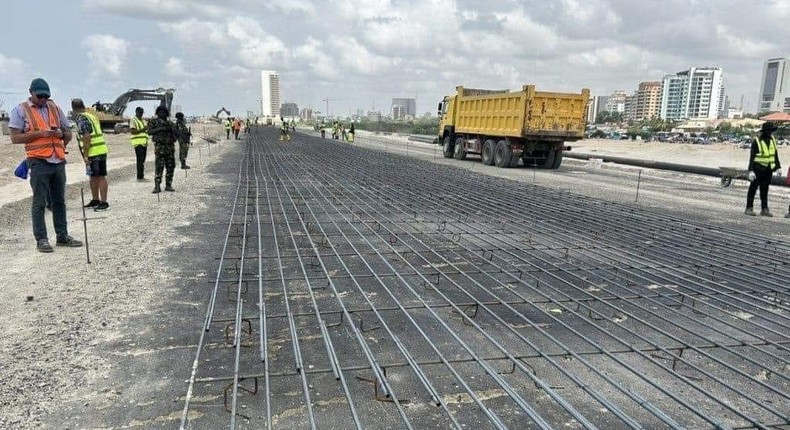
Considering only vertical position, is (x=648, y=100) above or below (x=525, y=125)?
above

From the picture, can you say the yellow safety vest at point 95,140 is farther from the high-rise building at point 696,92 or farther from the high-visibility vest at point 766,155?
the high-rise building at point 696,92

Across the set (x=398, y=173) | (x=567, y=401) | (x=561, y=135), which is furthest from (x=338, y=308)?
(x=561, y=135)

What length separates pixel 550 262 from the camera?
5.09m

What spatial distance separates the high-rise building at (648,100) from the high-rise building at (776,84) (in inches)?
1016

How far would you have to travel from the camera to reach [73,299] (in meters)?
3.79

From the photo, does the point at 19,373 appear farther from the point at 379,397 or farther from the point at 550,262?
the point at 550,262

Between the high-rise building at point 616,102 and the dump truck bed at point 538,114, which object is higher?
the high-rise building at point 616,102

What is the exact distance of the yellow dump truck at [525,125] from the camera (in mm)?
14891

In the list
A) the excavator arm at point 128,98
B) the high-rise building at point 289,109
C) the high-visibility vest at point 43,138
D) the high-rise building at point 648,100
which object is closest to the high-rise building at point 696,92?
the high-rise building at point 648,100

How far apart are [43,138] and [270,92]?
539 feet

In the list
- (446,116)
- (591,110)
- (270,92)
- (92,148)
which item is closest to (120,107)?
(446,116)

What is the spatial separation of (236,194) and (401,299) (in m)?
5.74

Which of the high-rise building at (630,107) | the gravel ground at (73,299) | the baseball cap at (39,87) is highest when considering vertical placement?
the high-rise building at (630,107)

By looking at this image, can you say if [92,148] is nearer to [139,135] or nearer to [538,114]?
[139,135]
